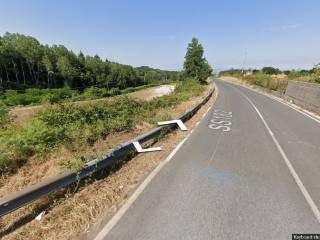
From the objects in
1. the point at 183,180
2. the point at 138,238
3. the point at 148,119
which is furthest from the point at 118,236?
the point at 148,119

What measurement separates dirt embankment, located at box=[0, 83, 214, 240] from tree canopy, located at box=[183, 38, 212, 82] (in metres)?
49.0

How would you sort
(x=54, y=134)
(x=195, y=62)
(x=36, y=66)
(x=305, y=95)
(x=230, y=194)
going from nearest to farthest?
(x=230, y=194), (x=54, y=134), (x=305, y=95), (x=195, y=62), (x=36, y=66)

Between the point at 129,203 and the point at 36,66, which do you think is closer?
the point at 129,203

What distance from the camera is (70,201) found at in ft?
15.3

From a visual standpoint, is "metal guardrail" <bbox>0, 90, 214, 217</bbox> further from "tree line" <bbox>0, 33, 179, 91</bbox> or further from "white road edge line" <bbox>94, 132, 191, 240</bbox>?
"tree line" <bbox>0, 33, 179, 91</bbox>

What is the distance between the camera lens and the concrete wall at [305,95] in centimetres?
1766

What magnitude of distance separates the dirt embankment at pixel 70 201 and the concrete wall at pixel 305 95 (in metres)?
15.6

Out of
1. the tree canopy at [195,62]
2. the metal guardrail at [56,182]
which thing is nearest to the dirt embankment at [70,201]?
the metal guardrail at [56,182]

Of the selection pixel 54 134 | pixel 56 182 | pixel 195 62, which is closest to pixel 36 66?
pixel 195 62

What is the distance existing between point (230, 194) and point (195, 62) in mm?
51744

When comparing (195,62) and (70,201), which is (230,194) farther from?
(195,62)

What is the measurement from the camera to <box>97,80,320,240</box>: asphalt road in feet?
12.8

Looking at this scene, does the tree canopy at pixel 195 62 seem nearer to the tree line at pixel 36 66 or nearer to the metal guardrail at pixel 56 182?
the metal guardrail at pixel 56 182

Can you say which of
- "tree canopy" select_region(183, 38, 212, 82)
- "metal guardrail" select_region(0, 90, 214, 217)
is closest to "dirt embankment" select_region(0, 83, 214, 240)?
"metal guardrail" select_region(0, 90, 214, 217)
